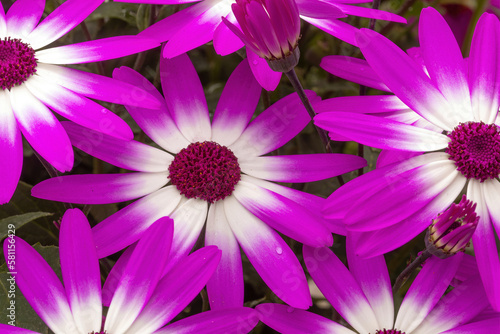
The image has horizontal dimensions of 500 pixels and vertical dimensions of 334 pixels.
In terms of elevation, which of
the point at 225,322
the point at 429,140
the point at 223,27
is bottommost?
the point at 225,322

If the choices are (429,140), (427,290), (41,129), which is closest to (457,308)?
(427,290)

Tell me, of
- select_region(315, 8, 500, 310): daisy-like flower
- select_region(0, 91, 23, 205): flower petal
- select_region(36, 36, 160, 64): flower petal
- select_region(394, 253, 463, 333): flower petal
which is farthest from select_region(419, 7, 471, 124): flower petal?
select_region(0, 91, 23, 205): flower petal

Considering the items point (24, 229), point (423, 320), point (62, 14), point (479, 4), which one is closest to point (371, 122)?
point (423, 320)

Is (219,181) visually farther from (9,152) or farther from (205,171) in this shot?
(9,152)

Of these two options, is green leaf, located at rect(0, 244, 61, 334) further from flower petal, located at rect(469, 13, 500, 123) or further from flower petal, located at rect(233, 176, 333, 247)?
flower petal, located at rect(469, 13, 500, 123)

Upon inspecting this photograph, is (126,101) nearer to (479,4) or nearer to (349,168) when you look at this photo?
(349,168)

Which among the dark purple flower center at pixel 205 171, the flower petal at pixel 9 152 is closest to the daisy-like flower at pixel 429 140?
the dark purple flower center at pixel 205 171

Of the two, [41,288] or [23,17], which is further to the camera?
[23,17]
